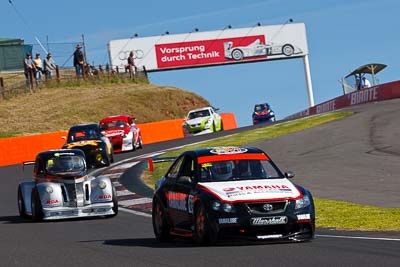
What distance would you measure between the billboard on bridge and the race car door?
236ft

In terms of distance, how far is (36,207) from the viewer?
19656 mm

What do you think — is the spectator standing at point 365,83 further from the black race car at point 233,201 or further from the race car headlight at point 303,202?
the race car headlight at point 303,202

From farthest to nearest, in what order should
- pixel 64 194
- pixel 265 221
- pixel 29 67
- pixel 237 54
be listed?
1. pixel 237 54
2. pixel 29 67
3. pixel 64 194
4. pixel 265 221

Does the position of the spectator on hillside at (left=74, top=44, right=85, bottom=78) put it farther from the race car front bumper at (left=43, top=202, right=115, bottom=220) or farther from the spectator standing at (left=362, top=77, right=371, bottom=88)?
the race car front bumper at (left=43, top=202, right=115, bottom=220)

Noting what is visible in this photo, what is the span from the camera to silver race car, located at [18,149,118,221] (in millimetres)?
19500

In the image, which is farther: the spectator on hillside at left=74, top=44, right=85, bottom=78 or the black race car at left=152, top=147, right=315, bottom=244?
the spectator on hillside at left=74, top=44, right=85, bottom=78

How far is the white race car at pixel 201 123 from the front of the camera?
159 ft

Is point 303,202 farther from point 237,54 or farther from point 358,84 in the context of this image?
point 237,54

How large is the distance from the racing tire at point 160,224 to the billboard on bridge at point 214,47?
71.2 metres

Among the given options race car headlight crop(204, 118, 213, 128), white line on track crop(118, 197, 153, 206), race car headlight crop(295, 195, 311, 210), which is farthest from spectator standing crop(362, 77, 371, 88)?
race car headlight crop(295, 195, 311, 210)

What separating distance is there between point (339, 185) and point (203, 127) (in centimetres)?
2649

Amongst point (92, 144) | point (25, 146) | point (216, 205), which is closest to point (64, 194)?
point (216, 205)

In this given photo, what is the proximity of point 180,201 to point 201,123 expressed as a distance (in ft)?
113

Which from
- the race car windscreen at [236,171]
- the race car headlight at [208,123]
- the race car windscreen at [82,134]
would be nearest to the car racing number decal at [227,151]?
the race car windscreen at [236,171]
